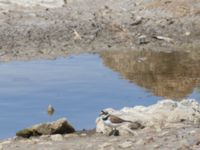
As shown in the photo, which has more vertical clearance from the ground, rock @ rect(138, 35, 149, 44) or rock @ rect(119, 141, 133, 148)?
rock @ rect(138, 35, 149, 44)

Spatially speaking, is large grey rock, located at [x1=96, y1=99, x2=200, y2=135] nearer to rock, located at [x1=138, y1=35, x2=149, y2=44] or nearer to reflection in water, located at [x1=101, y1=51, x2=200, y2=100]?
reflection in water, located at [x1=101, y1=51, x2=200, y2=100]

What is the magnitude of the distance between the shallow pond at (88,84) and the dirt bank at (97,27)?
708 millimetres

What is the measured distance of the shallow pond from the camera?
9961 millimetres

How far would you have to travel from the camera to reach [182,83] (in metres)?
11.9

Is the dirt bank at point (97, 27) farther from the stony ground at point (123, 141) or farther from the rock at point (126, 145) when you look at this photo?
the rock at point (126, 145)

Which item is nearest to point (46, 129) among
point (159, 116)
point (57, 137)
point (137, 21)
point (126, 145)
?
point (57, 137)

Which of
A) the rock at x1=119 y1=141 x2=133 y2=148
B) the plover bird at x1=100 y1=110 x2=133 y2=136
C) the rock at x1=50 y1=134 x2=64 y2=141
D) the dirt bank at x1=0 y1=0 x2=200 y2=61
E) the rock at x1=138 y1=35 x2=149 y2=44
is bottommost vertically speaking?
the rock at x1=50 y1=134 x2=64 y2=141

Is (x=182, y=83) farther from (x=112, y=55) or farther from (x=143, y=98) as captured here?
(x=112, y=55)

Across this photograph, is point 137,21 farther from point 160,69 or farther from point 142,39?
point 160,69

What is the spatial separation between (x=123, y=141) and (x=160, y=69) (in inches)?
217

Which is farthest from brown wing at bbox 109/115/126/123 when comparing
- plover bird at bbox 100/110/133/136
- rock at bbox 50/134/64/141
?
rock at bbox 50/134/64/141

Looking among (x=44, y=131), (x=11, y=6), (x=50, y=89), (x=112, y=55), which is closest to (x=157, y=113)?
(x=44, y=131)

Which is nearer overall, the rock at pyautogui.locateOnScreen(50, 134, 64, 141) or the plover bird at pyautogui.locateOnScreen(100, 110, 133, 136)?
the rock at pyautogui.locateOnScreen(50, 134, 64, 141)

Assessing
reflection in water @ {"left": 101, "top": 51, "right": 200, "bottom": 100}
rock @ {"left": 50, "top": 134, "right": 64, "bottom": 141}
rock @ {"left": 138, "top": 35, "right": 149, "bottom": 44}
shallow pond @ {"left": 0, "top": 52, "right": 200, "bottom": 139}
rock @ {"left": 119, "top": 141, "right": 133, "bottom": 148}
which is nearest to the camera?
rock @ {"left": 119, "top": 141, "right": 133, "bottom": 148}
